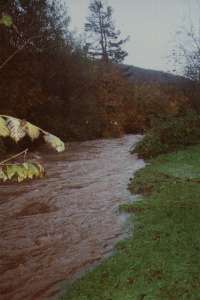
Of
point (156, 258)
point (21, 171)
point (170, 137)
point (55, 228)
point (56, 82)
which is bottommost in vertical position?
point (55, 228)

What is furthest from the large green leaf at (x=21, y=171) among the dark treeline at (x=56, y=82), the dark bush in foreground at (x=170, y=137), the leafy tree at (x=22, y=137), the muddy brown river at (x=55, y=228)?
the dark treeline at (x=56, y=82)

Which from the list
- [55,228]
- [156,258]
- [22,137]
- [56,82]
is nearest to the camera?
[22,137]

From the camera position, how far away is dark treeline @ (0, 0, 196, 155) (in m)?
24.1

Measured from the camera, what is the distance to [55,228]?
7.30 meters

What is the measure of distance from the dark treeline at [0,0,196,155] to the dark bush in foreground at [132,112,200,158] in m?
1.68

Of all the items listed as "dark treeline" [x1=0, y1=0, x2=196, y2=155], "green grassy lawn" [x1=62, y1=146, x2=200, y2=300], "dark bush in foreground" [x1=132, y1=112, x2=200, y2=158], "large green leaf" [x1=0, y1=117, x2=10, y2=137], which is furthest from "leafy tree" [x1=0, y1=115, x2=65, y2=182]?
"dark treeline" [x1=0, y1=0, x2=196, y2=155]

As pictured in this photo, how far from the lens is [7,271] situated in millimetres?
5465

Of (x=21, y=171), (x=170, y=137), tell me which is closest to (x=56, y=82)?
(x=170, y=137)

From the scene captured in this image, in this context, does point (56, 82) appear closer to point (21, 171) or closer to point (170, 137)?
point (170, 137)

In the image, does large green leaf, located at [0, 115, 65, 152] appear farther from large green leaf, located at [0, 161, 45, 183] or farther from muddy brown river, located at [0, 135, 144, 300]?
muddy brown river, located at [0, 135, 144, 300]

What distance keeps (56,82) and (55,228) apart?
22155 millimetres

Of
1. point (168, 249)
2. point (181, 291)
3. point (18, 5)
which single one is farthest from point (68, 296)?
point (18, 5)

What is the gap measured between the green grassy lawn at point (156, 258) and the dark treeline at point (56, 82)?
11.2m

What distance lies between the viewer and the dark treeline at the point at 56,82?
24125mm
